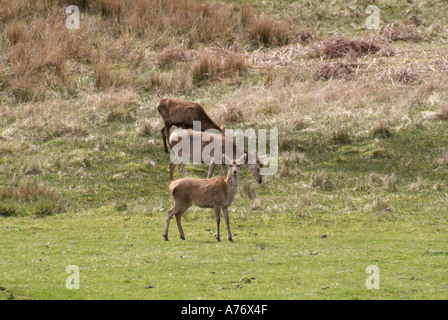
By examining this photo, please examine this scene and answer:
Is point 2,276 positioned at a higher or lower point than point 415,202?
higher

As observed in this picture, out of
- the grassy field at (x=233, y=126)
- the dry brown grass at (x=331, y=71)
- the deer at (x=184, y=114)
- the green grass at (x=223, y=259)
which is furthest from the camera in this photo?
the dry brown grass at (x=331, y=71)

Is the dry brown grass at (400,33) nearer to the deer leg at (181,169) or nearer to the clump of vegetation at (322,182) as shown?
the clump of vegetation at (322,182)

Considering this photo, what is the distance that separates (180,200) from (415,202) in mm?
6549

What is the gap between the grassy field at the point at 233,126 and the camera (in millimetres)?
10445

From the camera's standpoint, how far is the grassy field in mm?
10445

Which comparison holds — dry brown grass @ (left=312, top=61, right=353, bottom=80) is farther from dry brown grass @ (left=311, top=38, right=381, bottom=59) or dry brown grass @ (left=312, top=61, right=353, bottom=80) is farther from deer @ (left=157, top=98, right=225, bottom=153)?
deer @ (left=157, top=98, right=225, bottom=153)

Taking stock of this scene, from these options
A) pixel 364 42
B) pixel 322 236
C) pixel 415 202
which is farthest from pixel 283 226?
pixel 364 42

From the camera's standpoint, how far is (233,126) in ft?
74.0

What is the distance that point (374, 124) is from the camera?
21.7 metres

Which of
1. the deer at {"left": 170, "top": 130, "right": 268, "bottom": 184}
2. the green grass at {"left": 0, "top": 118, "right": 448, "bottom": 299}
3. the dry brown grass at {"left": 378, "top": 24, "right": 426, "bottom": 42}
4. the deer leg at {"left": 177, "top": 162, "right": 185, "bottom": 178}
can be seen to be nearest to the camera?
the green grass at {"left": 0, "top": 118, "right": 448, "bottom": 299}

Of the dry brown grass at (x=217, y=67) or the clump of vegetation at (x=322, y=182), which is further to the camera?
the dry brown grass at (x=217, y=67)

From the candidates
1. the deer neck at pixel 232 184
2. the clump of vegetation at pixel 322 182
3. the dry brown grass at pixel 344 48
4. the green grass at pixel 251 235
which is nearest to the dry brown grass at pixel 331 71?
the dry brown grass at pixel 344 48

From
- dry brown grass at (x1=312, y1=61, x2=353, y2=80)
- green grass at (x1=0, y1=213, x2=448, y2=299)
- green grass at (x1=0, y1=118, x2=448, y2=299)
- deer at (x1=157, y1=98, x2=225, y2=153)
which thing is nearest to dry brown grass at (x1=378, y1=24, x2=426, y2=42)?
dry brown grass at (x1=312, y1=61, x2=353, y2=80)
